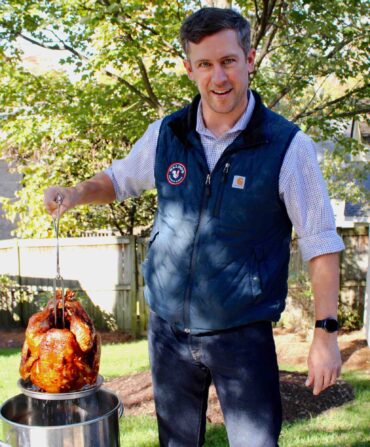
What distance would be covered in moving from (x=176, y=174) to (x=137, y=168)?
1.18 ft

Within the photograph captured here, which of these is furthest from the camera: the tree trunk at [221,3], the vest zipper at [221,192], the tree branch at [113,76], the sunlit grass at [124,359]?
the sunlit grass at [124,359]

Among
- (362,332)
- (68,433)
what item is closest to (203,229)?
(68,433)

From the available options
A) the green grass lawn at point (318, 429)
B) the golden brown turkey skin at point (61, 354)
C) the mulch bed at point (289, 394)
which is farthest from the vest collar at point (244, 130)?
the mulch bed at point (289, 394)

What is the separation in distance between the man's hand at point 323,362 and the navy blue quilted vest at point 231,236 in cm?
23

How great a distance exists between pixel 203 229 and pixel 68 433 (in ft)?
3.41

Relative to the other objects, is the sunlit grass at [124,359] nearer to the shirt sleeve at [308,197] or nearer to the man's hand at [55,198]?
the man's hand at [55,198]

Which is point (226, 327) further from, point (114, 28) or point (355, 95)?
point (355, 95)

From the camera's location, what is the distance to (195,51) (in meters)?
2.68

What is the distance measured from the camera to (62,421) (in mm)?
3113

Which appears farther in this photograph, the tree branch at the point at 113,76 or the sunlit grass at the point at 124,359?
the sunlit grass at the point at 124,359

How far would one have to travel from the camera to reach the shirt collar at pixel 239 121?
272cm

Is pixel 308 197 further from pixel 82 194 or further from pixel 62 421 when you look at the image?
pixel 62 421

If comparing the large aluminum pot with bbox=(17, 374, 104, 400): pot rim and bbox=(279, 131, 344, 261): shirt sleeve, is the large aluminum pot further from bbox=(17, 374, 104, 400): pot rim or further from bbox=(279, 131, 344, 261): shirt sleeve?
bbox=(279, 131, 344, 261): shirt sleeve

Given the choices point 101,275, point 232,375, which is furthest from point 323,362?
point 101,275
